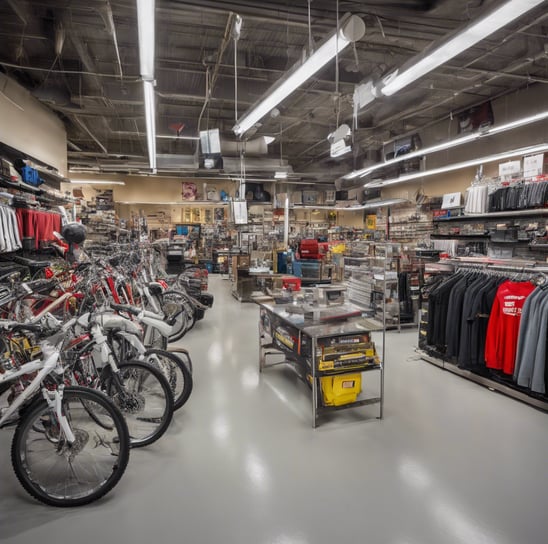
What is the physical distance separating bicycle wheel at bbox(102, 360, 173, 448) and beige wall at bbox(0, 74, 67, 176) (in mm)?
5831

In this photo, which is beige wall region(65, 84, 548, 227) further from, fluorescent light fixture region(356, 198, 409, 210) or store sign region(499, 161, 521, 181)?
store sign region(499, 161, 521, 181)

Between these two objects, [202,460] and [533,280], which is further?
[533,280]

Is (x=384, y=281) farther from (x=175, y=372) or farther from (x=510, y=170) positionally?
(x=510, y=170)

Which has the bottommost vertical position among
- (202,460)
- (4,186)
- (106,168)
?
(202,460)

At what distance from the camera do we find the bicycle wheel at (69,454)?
2.19m

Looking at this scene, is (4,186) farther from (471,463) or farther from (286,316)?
(471,463)

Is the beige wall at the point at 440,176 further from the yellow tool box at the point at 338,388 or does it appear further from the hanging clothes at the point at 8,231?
the hanging clothes at the point at 8,231

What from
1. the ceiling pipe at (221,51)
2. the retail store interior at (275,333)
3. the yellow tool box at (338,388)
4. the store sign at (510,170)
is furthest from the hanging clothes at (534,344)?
the ceiling pipe at (221,51)

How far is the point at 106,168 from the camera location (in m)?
13.0

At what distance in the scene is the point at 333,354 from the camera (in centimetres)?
314

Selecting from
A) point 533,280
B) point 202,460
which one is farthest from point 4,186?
point 533,280

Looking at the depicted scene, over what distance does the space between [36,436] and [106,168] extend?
493 inches

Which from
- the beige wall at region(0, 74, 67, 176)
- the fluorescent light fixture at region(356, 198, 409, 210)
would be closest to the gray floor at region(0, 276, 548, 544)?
the beige wall at region(0, 74, 67, 176)

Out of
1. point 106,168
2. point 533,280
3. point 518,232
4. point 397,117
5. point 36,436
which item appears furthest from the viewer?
point 106,168
